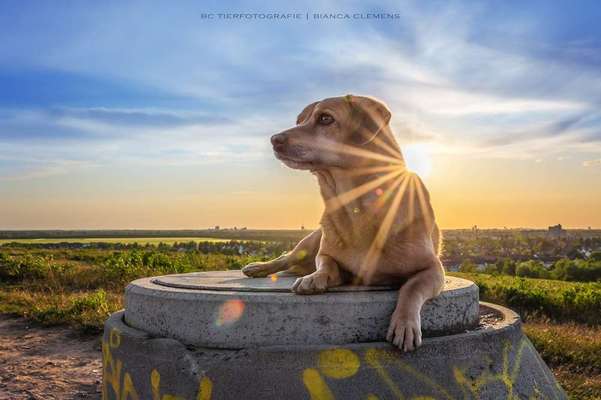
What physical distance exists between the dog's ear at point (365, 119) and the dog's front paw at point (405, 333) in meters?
1.16

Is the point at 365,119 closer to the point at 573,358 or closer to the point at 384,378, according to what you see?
the point at 384,378

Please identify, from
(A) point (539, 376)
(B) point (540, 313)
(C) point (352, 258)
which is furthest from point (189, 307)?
(B) point (540, 313)

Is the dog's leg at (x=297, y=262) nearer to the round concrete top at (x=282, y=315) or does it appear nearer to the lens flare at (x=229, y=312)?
the round concrete top at (x=282, y=315)

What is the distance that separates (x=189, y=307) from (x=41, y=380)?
162 inches

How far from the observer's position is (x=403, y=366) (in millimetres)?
3088

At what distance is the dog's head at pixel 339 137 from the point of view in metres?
3.45

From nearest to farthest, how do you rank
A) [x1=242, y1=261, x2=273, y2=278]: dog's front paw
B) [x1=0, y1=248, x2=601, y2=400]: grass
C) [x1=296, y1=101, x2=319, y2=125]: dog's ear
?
[x1=296, y1=101, x2=319, y2=125]: dog's ear
[x1=242, y1=261, x2=273, y2=278]: dog's front paw
[x1=0, y1=248, x2=601, y2=400]: grass

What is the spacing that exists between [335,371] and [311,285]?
0.57 m

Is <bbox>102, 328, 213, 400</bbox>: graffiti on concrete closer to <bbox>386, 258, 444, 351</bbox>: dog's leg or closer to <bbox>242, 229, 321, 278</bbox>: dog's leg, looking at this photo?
<bbox>386, 258, 444, 351</bbox>: dog's leg

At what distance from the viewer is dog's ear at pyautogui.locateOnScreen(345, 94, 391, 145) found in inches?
141

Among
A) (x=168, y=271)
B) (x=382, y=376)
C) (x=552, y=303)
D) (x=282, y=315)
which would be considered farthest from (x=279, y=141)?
(x=168, y=271)

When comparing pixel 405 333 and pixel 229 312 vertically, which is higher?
pixel 229 312

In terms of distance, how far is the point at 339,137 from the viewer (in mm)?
3549

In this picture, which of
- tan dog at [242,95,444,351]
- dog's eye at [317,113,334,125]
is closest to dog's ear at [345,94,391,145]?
tan dog at [242,95,444,351]
